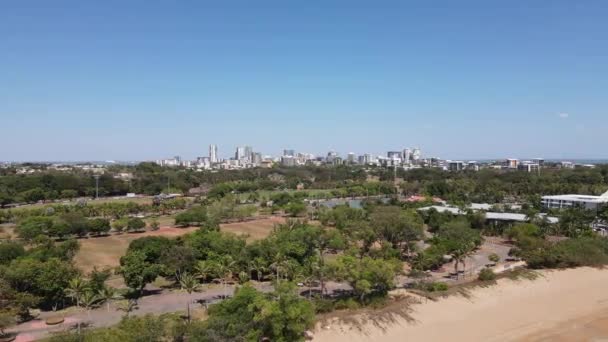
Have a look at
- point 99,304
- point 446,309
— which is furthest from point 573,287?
point 99,304

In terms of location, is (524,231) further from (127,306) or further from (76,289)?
(76,289)

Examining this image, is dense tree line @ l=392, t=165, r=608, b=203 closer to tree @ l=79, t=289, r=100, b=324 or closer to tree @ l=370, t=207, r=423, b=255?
tree @ l=370, t=207, r=423, b=255

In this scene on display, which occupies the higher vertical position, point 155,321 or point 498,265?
point 155,321

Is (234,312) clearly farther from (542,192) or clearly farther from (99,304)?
(542,192)

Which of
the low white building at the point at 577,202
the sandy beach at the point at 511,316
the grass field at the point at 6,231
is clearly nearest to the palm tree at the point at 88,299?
the sandy beach at the point at 511,316

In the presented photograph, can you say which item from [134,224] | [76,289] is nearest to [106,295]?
[76,289]
